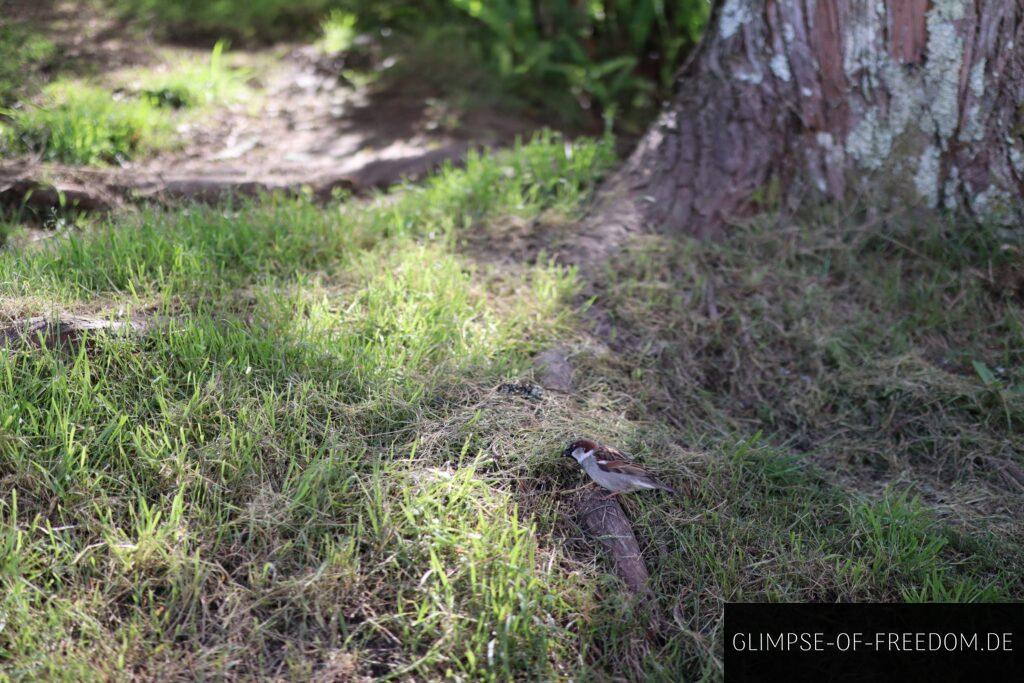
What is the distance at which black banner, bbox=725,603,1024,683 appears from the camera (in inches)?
92.3

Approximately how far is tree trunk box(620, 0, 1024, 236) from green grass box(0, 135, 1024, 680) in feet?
0.99

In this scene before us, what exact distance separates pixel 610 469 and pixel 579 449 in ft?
0.42

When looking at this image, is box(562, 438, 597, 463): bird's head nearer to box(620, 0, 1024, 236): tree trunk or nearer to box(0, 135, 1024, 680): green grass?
box(0, 135, 1024, 680): green grass

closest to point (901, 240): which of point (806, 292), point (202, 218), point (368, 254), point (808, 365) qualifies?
point (806, 292)

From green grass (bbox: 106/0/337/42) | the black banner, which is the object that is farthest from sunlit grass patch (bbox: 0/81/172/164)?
the black banner

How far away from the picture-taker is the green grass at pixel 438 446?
2.26 m

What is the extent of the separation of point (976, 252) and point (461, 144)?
3112mm

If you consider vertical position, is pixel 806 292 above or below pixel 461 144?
below

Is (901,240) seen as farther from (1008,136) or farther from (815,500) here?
(815,500)

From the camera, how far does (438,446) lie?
278 centimetres

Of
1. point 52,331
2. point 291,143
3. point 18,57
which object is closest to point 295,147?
point 291,143

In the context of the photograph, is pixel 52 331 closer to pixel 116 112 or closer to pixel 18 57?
Result: pixel 116 112

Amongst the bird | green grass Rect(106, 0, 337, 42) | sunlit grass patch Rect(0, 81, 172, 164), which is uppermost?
green grass Rect(106, 0, 337, 42)

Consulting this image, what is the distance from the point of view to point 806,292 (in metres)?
3.81
